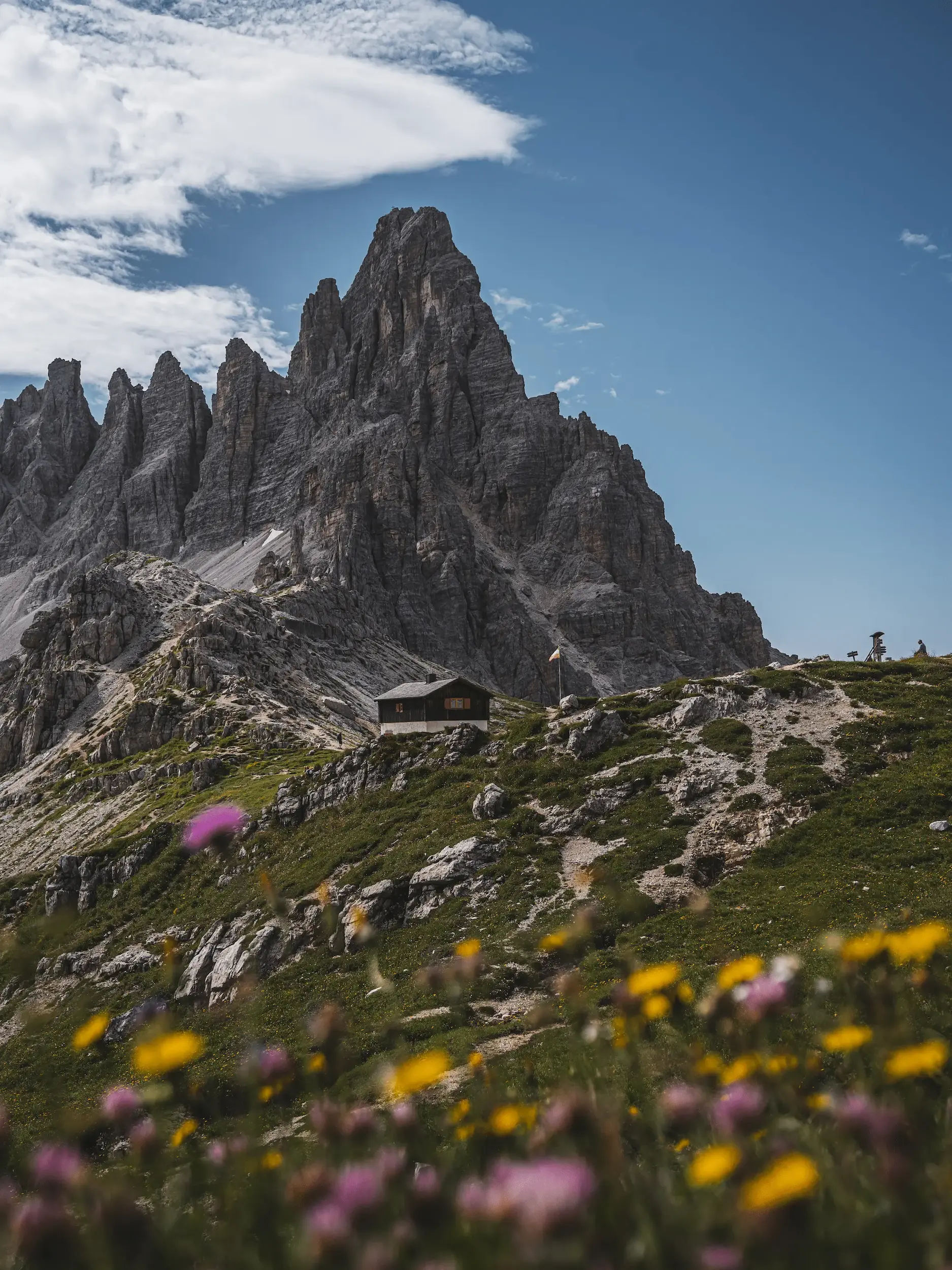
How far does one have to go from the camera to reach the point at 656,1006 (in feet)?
19.6

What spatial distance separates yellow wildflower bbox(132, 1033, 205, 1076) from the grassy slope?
3.21m

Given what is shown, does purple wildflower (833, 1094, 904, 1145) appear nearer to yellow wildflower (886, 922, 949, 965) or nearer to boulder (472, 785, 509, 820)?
yellow wildflower (886, 922, 949, 965)

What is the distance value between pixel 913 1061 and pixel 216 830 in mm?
6361

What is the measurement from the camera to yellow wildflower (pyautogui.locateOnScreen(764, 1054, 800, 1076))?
4984 mm

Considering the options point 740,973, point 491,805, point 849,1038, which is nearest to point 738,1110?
point 849,1038

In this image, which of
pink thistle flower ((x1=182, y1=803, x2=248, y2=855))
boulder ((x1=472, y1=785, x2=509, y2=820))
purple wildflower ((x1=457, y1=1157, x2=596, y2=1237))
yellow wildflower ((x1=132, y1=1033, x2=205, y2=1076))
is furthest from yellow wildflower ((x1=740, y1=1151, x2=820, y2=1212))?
boulder ((x1=472, y1=785, x2=509, y2=820))

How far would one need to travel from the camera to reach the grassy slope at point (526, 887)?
831 inches

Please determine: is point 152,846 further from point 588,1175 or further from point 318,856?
point 588,1175

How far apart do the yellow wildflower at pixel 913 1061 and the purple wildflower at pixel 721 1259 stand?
1.39 meters

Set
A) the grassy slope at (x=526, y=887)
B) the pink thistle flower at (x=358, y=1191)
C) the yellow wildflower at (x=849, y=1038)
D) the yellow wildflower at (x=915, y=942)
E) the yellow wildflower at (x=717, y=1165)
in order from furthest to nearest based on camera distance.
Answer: the grassy slope at (x=526, y=887), the yellow wildflower at (x=915, y=942), the yellow wildflower at (x=849, y=1038), the yellow wildflower at (x=717, y=1165), the pink thistle flower at (x=358, y=1191)

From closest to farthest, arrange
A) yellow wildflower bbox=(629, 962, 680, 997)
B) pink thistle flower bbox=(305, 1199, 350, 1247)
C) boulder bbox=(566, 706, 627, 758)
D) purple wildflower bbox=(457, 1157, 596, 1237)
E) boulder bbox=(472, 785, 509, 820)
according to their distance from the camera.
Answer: purple wildflower bbox=(457, 1157, 596, 1237) → pink thistle flower bbox=(305, 1199, 350, 1247) → yellow wildflower bbox=(629, 962, 680, 997) → boulder bbox=(472, 785, 509, 820) → boulder bbox=(566, 706, 627, 758)

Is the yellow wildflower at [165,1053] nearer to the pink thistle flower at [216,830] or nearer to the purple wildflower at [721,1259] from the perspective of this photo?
the purple wildflower at [721,1259]

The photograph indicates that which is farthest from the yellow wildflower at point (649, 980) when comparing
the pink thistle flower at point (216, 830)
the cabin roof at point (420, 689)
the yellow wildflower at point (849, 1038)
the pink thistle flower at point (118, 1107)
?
the cabin roof at point (420, 689)

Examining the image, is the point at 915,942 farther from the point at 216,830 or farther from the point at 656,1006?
the point at 216,830
